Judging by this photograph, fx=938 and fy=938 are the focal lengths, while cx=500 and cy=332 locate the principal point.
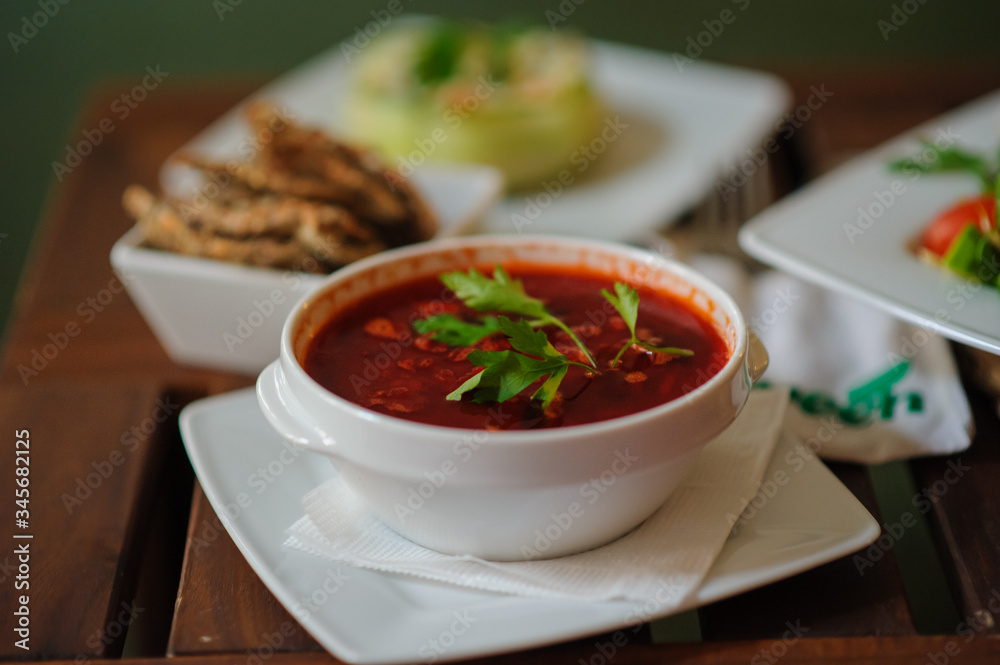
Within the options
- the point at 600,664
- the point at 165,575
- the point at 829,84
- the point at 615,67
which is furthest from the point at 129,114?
the point at 600,664

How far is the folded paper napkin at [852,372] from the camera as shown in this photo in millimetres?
1332

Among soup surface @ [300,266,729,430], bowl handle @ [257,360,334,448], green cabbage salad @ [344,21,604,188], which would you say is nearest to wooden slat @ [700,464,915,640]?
soup surface @ [300,266,729,430]

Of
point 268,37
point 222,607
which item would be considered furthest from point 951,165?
point 268,37

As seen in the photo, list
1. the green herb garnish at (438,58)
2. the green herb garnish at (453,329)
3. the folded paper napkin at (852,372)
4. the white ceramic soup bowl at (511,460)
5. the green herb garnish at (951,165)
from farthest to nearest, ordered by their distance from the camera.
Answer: the green herb garnish at (438,58), the green herb garnish at (951,165), the folded paper napkin at (852,372), the green herb garnish at (453,329), the white ceramic soup bowl at (511,460)

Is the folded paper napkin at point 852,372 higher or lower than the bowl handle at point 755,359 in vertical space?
lower

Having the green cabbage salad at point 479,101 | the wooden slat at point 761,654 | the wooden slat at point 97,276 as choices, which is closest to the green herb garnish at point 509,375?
the wooden slat at point 761,654

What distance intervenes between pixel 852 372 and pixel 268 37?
11.0ft

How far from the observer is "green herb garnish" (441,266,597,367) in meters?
1.20

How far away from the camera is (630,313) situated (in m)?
1.15

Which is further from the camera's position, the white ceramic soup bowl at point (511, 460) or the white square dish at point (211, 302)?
the white square dish at point (211, 302)

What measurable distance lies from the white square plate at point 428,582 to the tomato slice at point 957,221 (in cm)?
58

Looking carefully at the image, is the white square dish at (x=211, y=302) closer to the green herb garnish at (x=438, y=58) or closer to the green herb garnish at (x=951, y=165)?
the green herb garnish at (x=438, y=58)

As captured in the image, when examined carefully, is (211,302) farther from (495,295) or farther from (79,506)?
(495,295)

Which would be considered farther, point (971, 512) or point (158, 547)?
point (158, 547)
